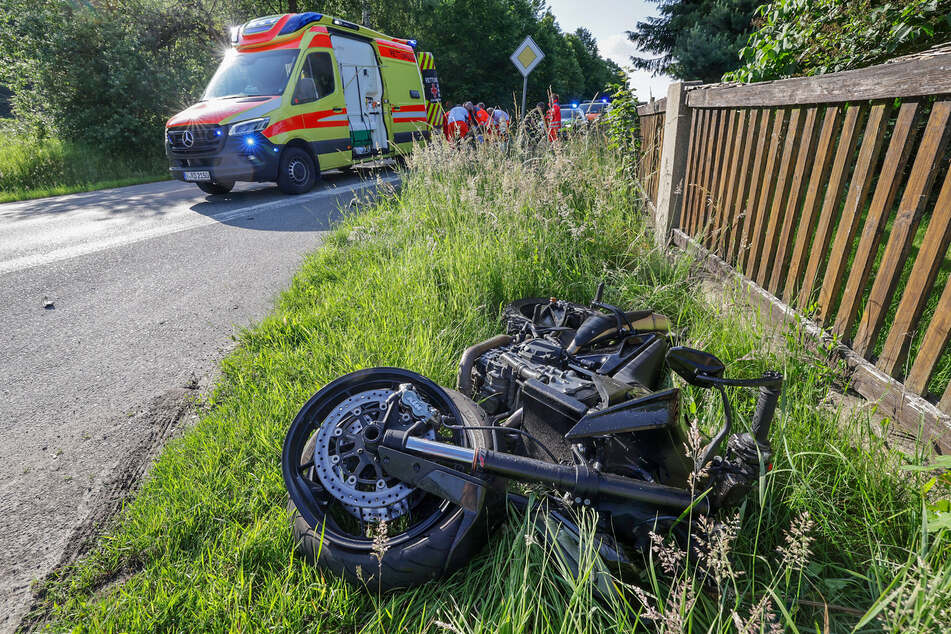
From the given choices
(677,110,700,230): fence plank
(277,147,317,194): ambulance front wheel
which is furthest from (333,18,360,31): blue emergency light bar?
(677,110,700,230): fence plank

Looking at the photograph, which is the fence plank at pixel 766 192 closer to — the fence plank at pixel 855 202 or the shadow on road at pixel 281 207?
the fence plank at pixel 855 202

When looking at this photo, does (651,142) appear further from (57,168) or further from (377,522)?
(57,168)

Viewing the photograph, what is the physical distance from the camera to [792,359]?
2.35 metres

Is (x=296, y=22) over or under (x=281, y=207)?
over

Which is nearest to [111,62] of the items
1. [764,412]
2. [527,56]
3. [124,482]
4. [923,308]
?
[527,56]

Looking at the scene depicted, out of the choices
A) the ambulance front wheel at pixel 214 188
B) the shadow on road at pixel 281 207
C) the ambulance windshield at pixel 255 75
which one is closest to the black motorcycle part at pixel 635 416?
the shadow on road at pixel 281 207

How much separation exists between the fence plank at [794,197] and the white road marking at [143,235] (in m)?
4.29

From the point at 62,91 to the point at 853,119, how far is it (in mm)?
17331

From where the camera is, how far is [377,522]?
1.70 m

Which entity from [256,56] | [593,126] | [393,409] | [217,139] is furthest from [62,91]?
[393,409]

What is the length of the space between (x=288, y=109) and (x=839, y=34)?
7.66 metres

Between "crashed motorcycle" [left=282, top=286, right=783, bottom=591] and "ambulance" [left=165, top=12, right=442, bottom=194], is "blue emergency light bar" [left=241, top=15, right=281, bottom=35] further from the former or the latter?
"crashed motorcycle" [left=282, top=286, right=783, bottom=591]

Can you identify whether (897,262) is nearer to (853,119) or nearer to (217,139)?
(853,119)

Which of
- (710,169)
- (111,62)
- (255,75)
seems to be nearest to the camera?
(710,169)
